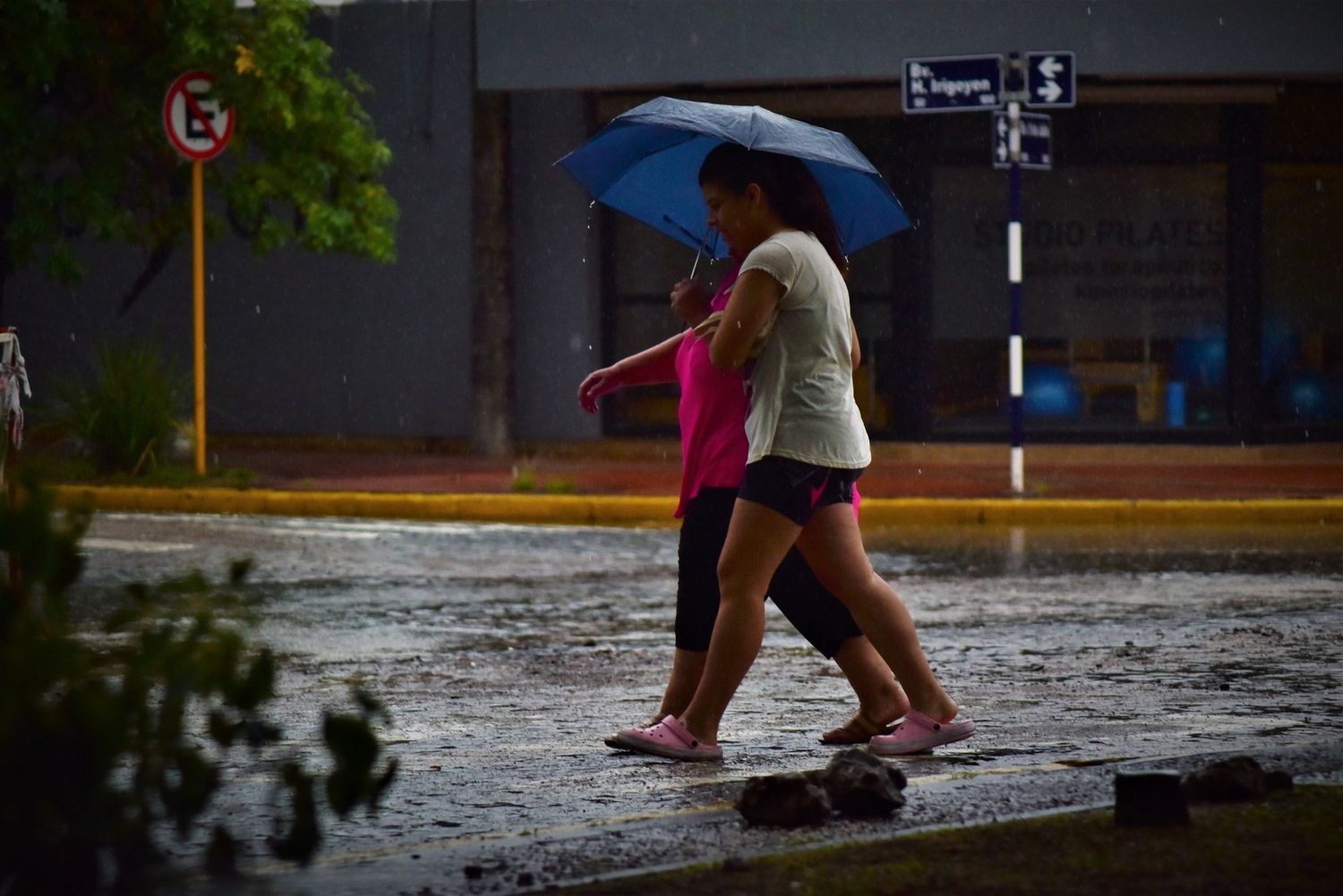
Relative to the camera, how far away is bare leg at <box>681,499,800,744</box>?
5988mm

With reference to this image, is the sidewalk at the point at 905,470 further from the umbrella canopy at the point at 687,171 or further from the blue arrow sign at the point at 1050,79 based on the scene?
the umbrella canopy at the point at 687,171

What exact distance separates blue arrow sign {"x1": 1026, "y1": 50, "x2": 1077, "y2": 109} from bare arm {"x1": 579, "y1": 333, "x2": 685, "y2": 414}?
349 inches

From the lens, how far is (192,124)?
54.1ft

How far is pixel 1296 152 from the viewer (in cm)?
1952

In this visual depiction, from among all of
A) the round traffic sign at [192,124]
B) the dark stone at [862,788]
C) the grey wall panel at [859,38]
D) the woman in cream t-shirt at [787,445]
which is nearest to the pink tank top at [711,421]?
the woman in cream t-shirt at [787,445]

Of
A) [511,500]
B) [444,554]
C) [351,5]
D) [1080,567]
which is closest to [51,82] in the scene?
[351,5]

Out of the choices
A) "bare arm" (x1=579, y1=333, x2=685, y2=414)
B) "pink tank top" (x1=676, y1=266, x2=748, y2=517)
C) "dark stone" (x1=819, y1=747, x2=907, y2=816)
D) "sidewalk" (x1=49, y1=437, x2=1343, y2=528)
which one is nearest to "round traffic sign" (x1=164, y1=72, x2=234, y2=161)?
"sidewalk" (x1=49, y1=437, x2=1343, y2=528)

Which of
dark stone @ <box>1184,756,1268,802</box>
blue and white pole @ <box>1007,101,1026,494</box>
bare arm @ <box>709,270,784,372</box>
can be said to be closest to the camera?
dark stone @ <box>1184,756,1268,802</box>

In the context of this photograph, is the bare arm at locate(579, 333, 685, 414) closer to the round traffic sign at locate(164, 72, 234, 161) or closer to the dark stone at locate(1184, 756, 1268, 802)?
the dark stone at locate(1184, 756, 1268, 802)

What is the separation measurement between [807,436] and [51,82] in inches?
545

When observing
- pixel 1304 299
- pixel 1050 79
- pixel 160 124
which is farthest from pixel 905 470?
pixel 160 124

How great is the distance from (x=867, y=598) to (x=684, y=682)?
0.65 meters

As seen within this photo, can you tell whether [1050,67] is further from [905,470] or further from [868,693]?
[868,693]

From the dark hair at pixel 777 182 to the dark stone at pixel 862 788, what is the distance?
1.67m
